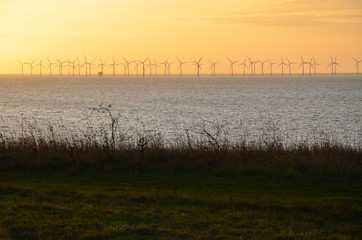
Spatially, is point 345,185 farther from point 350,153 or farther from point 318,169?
point 350,153

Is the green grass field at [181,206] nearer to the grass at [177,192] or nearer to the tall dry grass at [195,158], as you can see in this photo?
the grass at [177,192]

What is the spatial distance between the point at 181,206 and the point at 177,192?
1.55 meters

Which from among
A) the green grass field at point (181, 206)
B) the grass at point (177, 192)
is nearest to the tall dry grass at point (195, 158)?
the grass at point (177, 192)

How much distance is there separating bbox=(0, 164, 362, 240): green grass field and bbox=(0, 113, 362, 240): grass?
0.02 metres

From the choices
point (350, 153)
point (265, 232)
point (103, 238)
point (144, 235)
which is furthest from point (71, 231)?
point (350, 153)

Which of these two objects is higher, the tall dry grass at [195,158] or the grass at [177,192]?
the tall dry grass at [195,158]

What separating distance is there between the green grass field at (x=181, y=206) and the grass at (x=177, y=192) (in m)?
0.02

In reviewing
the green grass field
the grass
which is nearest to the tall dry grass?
the grass

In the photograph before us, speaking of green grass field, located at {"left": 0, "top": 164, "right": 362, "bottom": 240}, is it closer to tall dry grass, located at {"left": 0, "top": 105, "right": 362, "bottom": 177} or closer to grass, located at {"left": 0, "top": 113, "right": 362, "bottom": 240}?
grass, located at {"left": 0, "top": 113, "right": 362, "bottom": 240}

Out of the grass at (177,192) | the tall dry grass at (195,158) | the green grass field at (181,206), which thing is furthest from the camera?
the tall dry grass at (195,158)

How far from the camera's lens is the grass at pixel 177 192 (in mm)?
9234

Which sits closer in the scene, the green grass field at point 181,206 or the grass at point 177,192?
the green grass field at point 181,206

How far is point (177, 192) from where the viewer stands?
12523 millimetres

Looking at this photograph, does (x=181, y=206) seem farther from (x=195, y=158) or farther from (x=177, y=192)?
(x=195, y=158)
